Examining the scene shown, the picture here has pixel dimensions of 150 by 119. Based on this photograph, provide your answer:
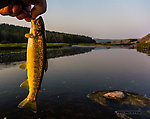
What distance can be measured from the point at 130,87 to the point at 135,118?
6.59 metres

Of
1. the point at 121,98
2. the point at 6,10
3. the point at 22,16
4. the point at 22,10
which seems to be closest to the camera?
the point at 6,10

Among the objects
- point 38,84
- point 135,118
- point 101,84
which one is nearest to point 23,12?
point 38,84

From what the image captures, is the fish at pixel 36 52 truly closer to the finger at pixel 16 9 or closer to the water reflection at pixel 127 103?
the finger at pixel 16 9

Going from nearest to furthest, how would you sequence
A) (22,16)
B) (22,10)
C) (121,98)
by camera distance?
(22,10) → (22,16) → (121,98)

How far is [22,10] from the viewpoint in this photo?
3979 mm

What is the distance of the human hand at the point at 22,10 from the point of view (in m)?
3.49

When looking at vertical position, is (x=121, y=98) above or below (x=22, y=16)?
below

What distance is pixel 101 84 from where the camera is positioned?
16.8m

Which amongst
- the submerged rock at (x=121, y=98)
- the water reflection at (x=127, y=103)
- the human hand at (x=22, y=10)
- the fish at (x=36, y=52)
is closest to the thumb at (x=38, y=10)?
the human hand at (x=22, y=10)

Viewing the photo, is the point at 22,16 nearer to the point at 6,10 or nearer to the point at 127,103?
the point at 6,10

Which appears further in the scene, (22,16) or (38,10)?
(22,16)

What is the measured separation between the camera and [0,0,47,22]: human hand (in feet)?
11.5

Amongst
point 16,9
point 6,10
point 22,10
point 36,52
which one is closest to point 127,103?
point 36,52

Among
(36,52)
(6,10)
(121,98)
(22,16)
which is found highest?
(6,10)
